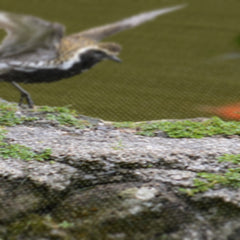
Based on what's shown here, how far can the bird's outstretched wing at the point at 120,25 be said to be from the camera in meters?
3.67

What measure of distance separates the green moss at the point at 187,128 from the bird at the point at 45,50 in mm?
641

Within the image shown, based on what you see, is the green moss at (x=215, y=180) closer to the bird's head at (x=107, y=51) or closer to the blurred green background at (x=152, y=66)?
the blurred green background at (x=152, y=66)

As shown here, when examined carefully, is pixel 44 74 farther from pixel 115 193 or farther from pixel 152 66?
pixel 115 193

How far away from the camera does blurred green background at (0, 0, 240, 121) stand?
3107mm

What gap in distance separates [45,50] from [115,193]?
60.6 inches

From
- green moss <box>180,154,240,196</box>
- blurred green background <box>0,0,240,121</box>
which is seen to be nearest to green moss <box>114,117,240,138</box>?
blurred green background <box>0,0,240,121</box>

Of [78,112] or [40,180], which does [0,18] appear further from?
[40,180]

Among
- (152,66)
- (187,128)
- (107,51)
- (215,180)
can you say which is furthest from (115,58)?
(215,180)

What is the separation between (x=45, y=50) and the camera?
11.5 feet

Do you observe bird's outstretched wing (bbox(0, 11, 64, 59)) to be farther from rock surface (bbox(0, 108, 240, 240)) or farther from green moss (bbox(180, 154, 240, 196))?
green moss (bbox(180, 154, 240, 196))

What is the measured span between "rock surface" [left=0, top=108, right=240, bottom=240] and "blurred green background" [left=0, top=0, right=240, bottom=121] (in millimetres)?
385

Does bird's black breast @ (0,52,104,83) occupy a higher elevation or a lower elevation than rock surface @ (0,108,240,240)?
higher

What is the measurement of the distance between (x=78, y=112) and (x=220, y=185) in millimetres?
1127

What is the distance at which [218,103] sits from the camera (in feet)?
10.3
